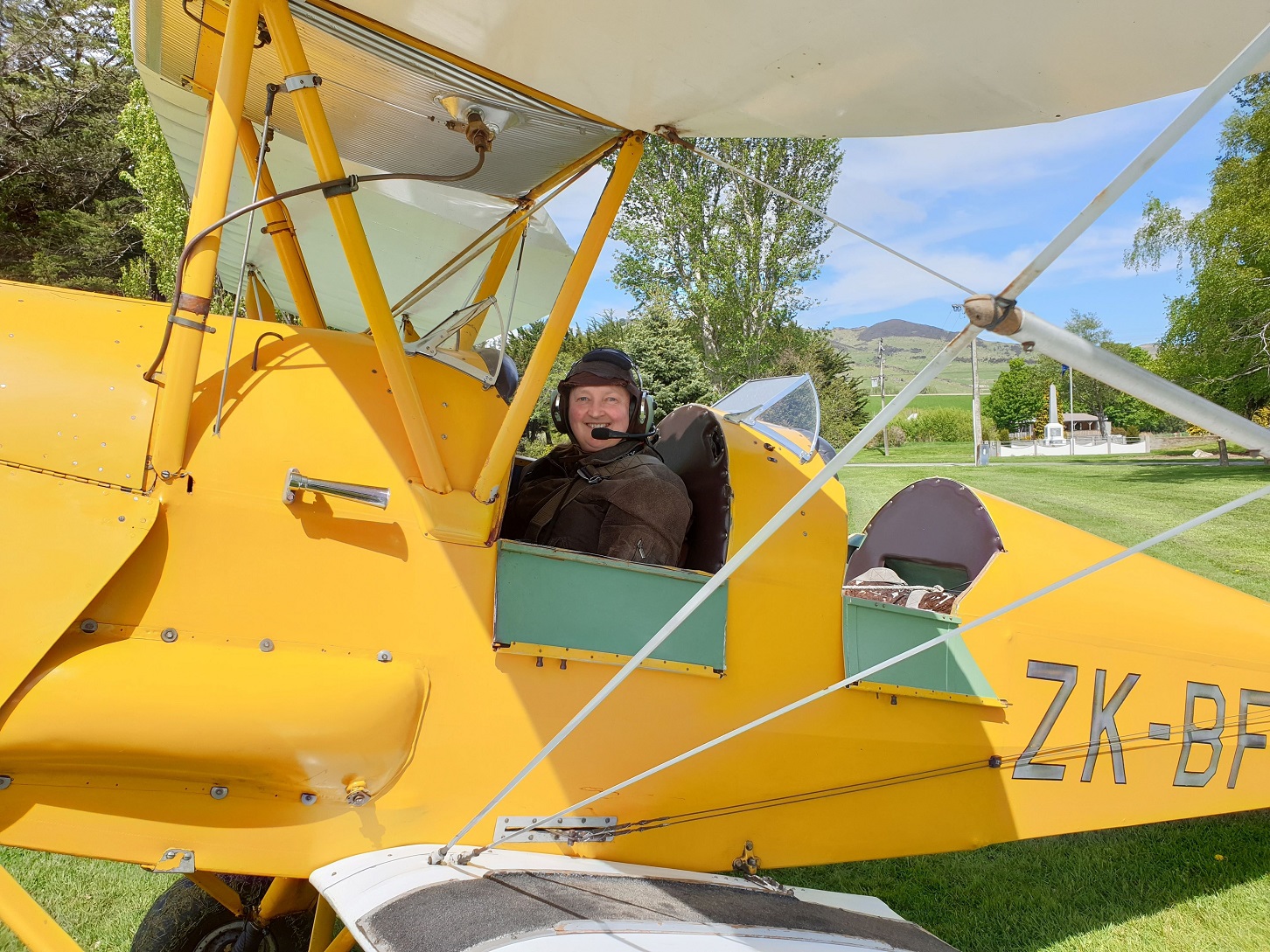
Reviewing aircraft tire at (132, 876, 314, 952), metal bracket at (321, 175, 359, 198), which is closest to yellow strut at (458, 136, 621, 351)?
metal bracket at (321, 175, 359, 198)

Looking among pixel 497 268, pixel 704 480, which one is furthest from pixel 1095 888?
pixel 497 268

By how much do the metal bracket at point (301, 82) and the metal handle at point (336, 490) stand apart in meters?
0.99

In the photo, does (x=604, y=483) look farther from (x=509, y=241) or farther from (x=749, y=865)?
(x=749, y=865)

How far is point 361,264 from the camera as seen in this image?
7.18 feet

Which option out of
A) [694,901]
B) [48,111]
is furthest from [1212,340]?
[48,111]

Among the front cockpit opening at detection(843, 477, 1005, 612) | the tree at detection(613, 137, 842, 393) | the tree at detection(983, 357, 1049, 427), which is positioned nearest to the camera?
the front cockpit opening at detection(843, 477, 1005, 612)

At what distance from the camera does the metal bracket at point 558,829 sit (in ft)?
7.44

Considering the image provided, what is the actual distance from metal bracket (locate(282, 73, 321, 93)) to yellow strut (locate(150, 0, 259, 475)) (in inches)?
5.2

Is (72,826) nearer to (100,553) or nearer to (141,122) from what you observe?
(100,553)

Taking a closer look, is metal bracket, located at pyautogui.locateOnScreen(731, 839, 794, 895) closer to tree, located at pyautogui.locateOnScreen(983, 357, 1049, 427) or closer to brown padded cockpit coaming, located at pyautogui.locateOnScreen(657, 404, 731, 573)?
brown padded cockpit coaming, located at pyautogui.locateOnScreen(657, 404, 731, 573)

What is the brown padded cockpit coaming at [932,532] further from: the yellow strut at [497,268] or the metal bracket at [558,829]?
the yellow strut at [497,268]

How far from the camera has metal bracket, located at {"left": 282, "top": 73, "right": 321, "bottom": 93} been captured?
208cm

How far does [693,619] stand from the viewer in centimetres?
247

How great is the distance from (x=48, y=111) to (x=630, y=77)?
29.7m
